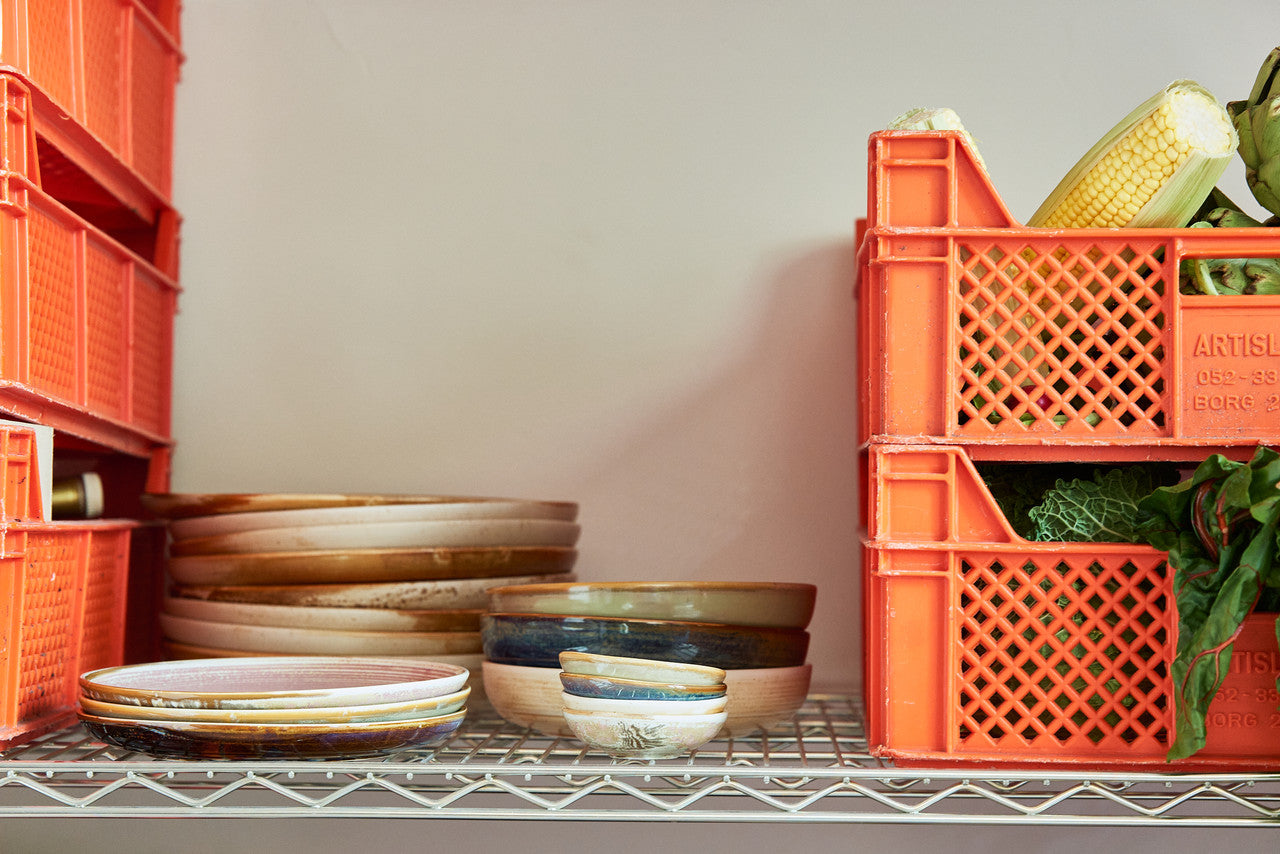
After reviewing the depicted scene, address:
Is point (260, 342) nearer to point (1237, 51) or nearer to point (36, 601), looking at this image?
point (36, 601)

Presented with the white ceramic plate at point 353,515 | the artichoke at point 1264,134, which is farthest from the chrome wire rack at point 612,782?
the artichoke at point 1264,134

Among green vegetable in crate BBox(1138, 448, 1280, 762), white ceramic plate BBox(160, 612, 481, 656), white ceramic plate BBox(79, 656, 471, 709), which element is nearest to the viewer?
green vegetable in crate BBox(1138, 448, 1280, 762)

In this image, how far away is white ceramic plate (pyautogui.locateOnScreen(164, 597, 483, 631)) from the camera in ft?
3.60

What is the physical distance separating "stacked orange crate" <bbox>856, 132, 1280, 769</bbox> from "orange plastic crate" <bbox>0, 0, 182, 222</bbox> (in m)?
0.77

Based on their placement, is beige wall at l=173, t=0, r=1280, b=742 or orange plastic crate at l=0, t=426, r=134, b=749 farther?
beige wall at l=173, t=0, r=1280, b=742

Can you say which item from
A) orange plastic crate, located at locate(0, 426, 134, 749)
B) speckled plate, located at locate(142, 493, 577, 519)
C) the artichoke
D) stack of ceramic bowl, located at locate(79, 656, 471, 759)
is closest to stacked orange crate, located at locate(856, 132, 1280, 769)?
the artichoke

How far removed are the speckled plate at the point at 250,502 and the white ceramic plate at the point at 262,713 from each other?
30cm

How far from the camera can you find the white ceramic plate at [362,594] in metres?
1.11

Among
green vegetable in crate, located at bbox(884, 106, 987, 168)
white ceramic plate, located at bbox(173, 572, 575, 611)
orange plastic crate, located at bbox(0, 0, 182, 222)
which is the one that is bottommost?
white ceramic plate, located at bbox(173, 572, 575, 611)

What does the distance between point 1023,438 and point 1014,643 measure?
6.9 inches

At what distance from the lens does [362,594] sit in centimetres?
111

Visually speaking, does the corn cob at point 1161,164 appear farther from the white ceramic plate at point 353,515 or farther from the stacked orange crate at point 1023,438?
the white ceramic plate at point 353,515

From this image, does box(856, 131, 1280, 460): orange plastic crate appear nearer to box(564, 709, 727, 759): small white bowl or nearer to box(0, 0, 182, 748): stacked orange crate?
box(564, 709, 727, 759): small white bowl

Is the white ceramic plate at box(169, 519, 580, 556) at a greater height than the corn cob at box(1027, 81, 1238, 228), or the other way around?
the corn cob at box(1027, 81, 1238, 228)
